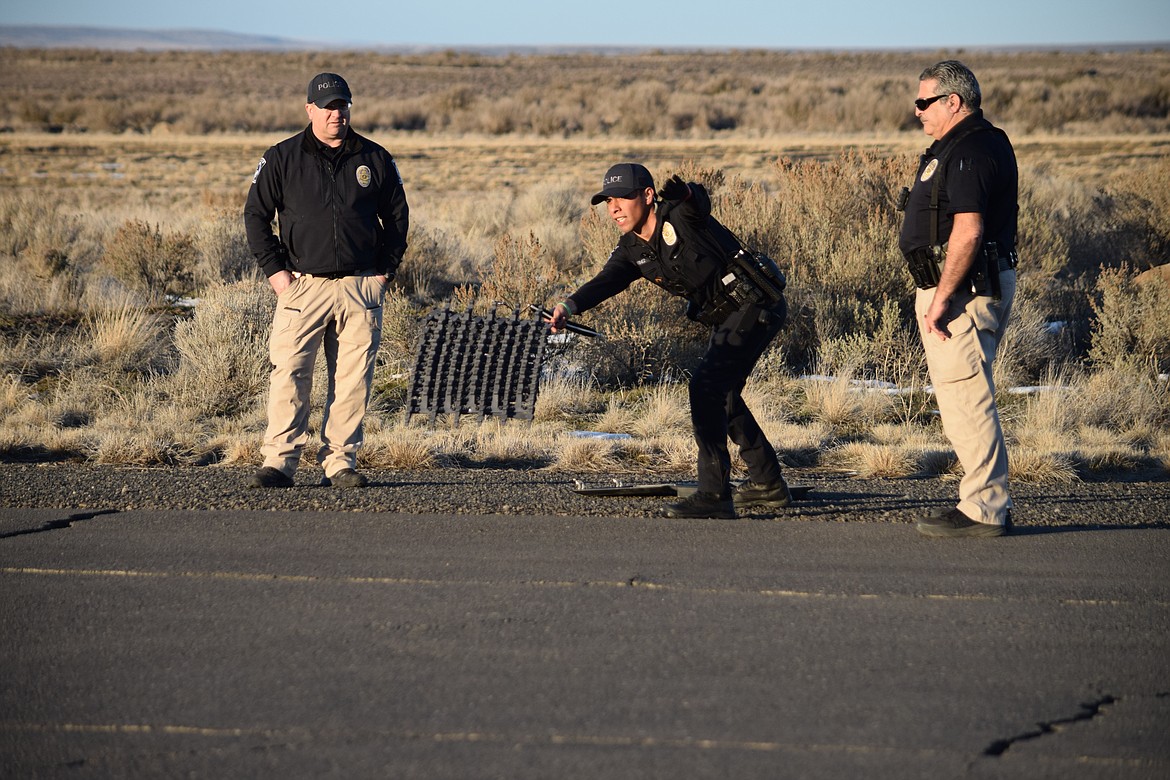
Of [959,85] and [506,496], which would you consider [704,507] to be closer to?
[506,496]

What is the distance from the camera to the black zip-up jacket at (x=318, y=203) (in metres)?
7.64

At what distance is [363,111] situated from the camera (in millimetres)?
59625

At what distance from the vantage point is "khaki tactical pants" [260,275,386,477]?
774 cm

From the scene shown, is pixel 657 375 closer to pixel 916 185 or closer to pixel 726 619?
pixel 916 185

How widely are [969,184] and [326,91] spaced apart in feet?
12.4

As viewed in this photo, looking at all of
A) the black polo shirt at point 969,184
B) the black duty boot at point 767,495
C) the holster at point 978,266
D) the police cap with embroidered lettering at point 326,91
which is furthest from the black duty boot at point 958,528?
the police cap with embroidered lettering at point 326,91

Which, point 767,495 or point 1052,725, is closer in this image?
point 1052,725

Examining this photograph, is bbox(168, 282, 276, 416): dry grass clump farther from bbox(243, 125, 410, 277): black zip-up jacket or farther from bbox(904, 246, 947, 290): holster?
bbox(904, 246, 947, 290): holster

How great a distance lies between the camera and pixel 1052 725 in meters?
4.03

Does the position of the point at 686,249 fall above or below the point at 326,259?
above

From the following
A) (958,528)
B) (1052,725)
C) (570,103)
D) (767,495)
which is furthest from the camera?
(570,103)

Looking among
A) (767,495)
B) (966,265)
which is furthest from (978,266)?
(767,495)

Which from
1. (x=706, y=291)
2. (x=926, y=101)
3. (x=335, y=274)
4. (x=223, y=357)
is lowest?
(x=223, y=357)

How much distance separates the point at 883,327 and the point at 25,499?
8232 mm
